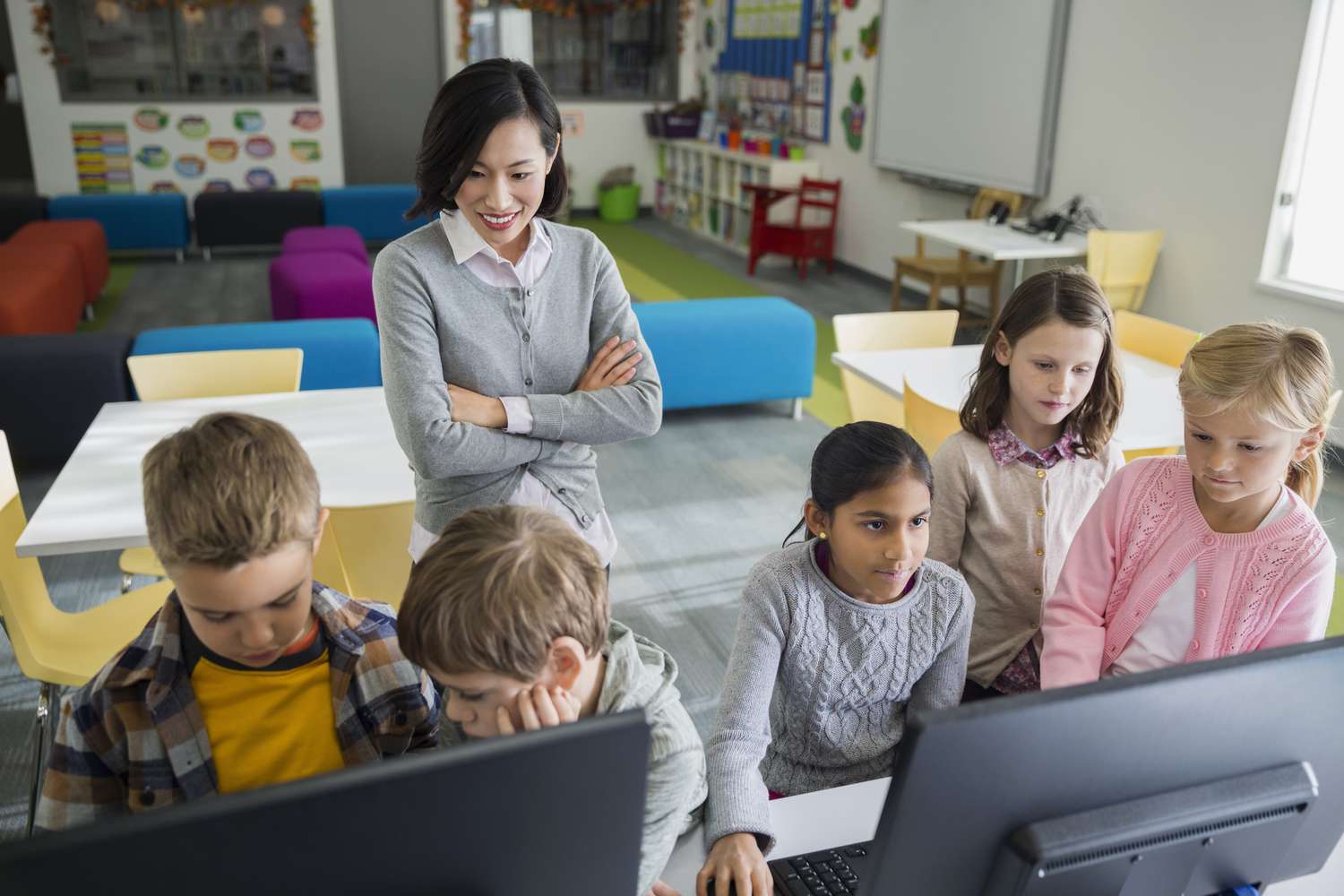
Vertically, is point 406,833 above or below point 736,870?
above

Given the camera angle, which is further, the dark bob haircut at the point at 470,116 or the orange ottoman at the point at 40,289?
the orange ottoman at the point at 40,289

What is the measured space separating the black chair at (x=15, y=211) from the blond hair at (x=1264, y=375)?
8750 mm

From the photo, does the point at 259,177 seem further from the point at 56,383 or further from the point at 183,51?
the point at 56,383

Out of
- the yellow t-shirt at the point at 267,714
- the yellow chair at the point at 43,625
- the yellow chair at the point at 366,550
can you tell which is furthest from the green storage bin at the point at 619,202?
the yellow t-shirt at the point at 267,714

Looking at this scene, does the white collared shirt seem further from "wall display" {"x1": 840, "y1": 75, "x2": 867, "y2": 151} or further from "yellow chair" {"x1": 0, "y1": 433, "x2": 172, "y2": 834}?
"wall display" {"x1": 840, "y1": 75, "x2": 867, "y2": 151}

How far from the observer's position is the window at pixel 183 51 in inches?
351

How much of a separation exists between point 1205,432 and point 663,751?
2.78 ft

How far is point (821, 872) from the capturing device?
3.88 feet

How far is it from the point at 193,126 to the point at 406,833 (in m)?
9.86

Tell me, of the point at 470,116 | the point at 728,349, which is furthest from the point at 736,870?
the point at 728,349

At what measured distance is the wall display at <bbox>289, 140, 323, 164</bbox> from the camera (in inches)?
371

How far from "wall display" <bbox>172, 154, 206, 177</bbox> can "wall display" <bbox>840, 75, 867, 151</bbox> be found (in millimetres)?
5570

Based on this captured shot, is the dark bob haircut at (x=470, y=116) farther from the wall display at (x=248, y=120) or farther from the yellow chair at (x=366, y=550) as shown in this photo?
the wall display at (x=248, y=120)

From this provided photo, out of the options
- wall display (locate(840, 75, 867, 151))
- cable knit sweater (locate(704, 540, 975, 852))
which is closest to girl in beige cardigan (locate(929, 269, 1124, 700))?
cable knit sweater (locate(704, 540, 975, 852))
